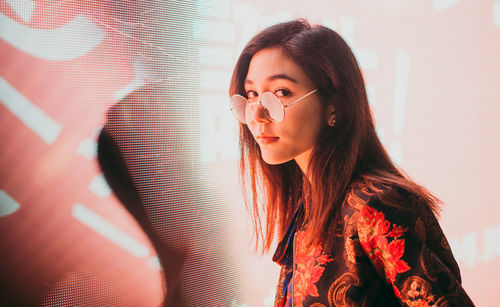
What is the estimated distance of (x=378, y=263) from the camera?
82 cm

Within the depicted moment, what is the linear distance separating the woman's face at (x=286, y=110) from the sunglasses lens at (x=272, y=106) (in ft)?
0.05

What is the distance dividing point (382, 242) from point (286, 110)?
421mm

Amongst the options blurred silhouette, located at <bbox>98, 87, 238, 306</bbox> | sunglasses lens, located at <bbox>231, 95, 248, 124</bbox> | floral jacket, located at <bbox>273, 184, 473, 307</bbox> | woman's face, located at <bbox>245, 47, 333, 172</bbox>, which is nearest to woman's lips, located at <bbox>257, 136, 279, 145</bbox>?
woman's face, located at <bbox>245, 47, 333, 172</bbox>

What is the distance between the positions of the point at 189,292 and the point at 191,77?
91 cm

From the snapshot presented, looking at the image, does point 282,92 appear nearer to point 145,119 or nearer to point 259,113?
point 259,113

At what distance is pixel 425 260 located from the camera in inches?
29.6

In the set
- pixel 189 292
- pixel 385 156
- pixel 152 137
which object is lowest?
pixel 189 292

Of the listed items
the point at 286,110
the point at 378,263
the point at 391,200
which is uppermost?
the point at 286,110

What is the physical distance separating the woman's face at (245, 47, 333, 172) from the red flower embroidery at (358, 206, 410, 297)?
0.28 m

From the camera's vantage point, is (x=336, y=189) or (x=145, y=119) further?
(x=145, y=119)

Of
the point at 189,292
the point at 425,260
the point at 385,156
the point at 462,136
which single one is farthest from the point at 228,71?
the point at 462,136

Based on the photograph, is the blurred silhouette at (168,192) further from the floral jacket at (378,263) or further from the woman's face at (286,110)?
the floral jacket at (378,263)

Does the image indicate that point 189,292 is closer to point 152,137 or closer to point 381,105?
point 152,137

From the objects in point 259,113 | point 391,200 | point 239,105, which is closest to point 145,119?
point 239,105
